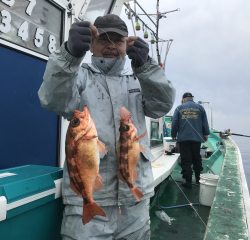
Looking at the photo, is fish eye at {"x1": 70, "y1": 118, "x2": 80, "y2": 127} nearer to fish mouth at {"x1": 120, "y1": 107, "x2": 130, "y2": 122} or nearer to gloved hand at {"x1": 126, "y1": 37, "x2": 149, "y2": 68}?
fish mouth at {"x1": 120, "y1": 107, "x2": 130, "y2": 122}

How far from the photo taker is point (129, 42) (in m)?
1.39

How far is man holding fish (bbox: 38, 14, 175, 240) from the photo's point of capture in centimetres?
116

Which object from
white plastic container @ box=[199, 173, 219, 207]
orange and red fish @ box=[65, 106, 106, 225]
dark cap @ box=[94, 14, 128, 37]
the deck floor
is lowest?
the deck floor

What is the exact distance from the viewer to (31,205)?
135 cm

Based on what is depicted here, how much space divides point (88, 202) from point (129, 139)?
441 millimetres

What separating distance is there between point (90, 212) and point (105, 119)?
2.25ft

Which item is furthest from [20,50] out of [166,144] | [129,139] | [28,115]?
[166,144]

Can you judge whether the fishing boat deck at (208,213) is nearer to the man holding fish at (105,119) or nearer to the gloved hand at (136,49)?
the man holding fish at (105,119)

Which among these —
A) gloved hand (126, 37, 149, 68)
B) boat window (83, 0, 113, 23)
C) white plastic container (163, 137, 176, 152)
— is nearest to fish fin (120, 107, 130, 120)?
gloved hand (126, 37, 149, 68)

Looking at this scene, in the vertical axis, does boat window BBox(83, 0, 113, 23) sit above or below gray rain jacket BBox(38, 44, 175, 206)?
above

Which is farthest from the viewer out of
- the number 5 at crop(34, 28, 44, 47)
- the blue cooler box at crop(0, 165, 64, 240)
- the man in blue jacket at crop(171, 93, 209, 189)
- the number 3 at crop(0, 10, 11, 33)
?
the man in blue jacket at crop(171, 93, 209, 189)

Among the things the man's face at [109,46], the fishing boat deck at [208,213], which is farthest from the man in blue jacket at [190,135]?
the man's face at [109,46]

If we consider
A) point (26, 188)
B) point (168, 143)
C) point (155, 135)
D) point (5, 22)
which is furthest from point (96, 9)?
point (168, 143)

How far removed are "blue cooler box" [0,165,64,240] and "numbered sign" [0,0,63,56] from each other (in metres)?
1.35
